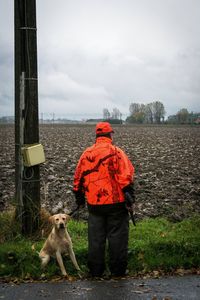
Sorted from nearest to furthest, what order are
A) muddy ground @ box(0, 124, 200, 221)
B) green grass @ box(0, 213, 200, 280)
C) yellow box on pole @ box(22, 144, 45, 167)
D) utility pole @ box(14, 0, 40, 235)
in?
green grass @ box(0, 213, 200, 280)
yellow box on pole @ box(22, 144, 45, 167)
utility pole @ box(14, 0, 40, 235)
muddy ground @ box(0, 124, 200, 221)

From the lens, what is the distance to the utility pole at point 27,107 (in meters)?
8.94

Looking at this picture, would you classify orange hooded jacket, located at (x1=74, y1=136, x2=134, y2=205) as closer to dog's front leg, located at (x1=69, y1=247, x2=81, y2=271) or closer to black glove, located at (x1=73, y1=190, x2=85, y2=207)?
black glove, located at (x1=73, y1=190, x2=85, y2=207)

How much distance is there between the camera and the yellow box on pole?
29.0 ft

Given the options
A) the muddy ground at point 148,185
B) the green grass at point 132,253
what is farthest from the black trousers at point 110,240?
the muddy ground at point 148,185

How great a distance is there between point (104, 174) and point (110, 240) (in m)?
1.00

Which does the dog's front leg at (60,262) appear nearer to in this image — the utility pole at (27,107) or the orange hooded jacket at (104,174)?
the orange hooded jacket at (104,174)

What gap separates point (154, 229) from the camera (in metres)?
10.2

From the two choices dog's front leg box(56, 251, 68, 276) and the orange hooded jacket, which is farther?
dog's front leg box(56, 251, 68, 276)

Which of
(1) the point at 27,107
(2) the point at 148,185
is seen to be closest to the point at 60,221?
(1) the point at 27,107

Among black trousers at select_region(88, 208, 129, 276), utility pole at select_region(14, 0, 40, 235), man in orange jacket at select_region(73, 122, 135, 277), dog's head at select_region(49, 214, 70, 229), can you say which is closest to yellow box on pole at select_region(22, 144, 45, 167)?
utility pole at select_region(14, 0, 40, 235)

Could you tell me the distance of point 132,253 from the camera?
8461mm

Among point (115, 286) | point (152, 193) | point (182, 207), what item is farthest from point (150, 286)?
point (152, 193)

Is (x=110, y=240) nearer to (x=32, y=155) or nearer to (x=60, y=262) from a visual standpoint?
(x=60, y=262)

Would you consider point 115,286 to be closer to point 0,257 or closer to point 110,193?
point 110,193
